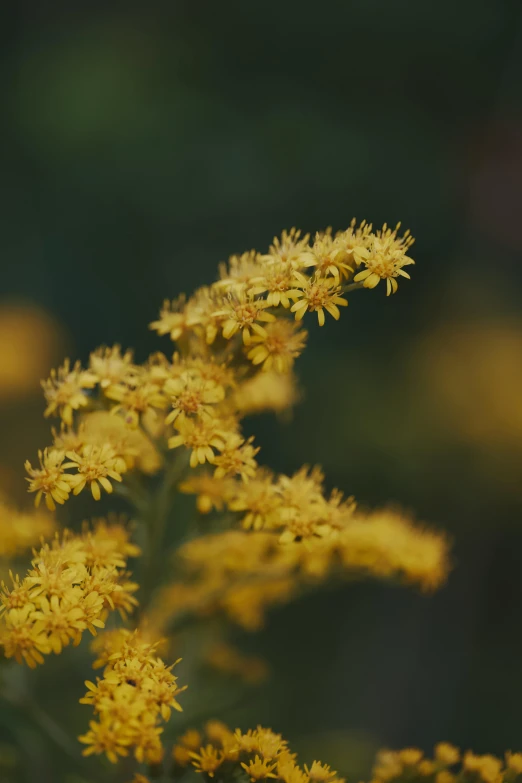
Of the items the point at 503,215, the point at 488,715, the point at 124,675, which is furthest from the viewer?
the point at 503,215

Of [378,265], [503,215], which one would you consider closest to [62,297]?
[503,215]

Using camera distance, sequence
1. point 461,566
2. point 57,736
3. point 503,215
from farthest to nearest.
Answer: point 503,215
point 461,566
point 57,736

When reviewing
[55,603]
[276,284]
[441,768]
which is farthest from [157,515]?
[441,768]

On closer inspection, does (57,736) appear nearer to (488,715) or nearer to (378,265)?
(378,265)

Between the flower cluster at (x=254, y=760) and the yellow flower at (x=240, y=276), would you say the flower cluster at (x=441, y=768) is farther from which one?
the yellow flower at (x=240, y=276)

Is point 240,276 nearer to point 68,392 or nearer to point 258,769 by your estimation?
point 68,392
